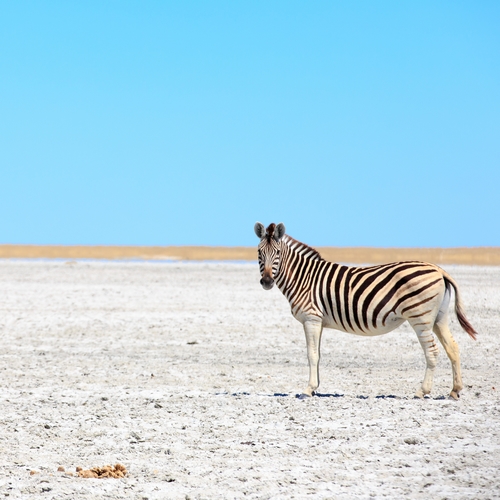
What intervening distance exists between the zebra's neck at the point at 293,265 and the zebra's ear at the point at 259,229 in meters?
0.27

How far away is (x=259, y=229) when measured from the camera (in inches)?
392

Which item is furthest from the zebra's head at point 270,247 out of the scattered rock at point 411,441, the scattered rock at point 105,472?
the scattered rock at point 105,472

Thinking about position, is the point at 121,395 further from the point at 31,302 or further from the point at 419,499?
the point at 31,302

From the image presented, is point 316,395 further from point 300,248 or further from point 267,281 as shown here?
point 300,248

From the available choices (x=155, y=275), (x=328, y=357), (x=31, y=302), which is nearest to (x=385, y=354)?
(x=328, y=357)

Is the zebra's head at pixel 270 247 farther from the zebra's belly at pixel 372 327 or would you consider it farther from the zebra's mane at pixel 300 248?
the zebra's belly at pixel 372 327

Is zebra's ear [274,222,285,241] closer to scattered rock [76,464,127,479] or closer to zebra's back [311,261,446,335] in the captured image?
zebra's back [311,261,446,335]

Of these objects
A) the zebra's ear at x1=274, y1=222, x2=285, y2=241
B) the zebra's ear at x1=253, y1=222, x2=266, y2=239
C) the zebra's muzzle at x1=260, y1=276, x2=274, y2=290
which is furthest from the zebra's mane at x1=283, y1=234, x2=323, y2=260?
the zebra's muzzle at x1=260, y1=276, x2=274, y2=290

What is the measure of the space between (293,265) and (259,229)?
602mm

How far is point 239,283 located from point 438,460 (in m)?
19.8

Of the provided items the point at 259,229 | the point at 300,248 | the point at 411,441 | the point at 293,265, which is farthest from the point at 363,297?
the point at 411,441

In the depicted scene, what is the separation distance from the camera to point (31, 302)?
2045 cm

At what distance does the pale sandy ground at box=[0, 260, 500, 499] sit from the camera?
628cm

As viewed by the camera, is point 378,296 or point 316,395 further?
A: point 316,395
